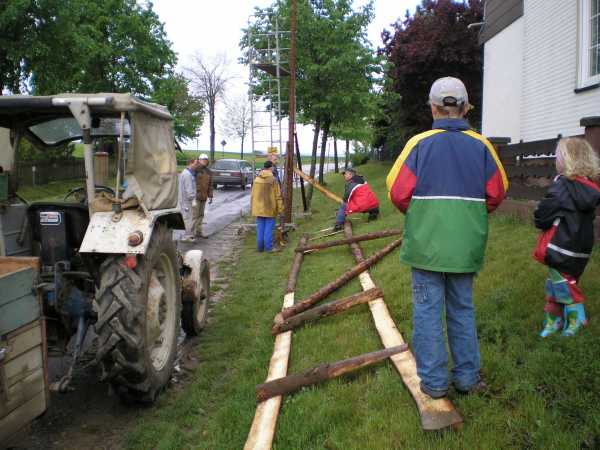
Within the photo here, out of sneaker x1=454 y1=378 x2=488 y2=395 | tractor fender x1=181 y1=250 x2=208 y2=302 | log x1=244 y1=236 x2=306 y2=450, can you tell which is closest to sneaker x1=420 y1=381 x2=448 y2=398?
sneaker x1=454 y1=378 x2=488 y2=395

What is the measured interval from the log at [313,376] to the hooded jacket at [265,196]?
6729 millimetres

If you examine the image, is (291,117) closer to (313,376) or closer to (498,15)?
(498,15)

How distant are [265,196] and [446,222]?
25.0 feet

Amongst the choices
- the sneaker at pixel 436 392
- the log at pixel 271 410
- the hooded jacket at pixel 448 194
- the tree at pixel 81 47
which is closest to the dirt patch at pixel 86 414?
the log at pixel 271 410

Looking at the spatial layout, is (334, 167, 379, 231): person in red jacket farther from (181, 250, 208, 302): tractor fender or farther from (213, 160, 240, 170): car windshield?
(213, 160, 240, 170): car windshield

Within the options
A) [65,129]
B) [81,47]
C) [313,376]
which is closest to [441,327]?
[313,376]

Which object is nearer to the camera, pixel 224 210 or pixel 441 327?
pixel 441 327

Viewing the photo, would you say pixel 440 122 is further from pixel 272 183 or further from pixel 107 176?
pixel 272 183

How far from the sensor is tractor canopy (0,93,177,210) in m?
3.98

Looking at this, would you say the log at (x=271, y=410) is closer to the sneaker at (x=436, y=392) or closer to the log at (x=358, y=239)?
the sneaker at (x=436, y=392)

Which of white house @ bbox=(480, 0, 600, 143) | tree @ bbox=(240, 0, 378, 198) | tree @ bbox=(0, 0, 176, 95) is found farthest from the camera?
tree @ bbox=(0, 0, 176, 95)

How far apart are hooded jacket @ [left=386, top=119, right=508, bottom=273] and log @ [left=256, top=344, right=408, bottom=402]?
1150 mm

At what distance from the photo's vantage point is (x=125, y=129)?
174 inches

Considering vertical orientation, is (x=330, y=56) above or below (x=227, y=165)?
above
